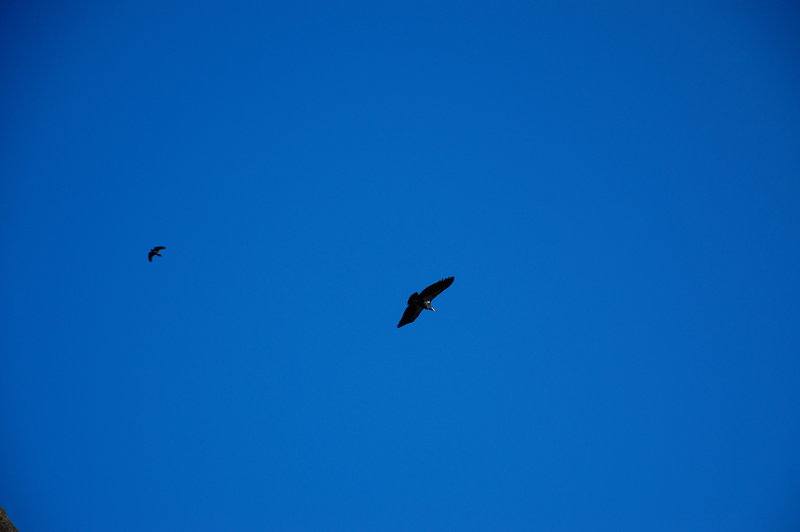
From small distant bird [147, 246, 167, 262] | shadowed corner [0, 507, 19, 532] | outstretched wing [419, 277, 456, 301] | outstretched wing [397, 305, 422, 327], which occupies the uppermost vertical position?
small distant bird [147, 246, 167, 262]

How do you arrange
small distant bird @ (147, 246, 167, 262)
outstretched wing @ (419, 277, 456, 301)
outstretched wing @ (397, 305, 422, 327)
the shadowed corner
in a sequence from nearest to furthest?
outstretched wing @ (419, 277, 456, 301)
outstretched wing @ (397, 305, 422, 327)
the shadowed corner
small distant bird @ (147, 246, 167, 262)

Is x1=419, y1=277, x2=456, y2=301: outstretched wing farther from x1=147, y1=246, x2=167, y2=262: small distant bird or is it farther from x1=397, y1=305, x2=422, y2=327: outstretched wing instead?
x1=147, y1=246, x2=167, y2=262: small distant bird

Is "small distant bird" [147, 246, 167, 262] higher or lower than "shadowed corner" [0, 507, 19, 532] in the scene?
higher

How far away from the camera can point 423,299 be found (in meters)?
29.8

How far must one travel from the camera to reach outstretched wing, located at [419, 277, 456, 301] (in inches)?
1147

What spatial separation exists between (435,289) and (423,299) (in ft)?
2.89

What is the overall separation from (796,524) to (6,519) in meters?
128

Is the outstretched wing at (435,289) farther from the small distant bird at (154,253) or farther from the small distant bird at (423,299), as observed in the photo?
the small distant bird at (154,253)

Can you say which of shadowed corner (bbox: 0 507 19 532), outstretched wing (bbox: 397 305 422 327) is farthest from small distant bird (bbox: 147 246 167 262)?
outstretched wing (bbox: 397 305 422 327)

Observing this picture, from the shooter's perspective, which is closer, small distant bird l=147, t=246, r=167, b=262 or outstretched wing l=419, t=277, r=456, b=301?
outstretched wing l=419, t=277, r=456, b=301

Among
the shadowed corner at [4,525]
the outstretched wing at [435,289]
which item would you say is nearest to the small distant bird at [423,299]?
the outstretched wing at [435,289]

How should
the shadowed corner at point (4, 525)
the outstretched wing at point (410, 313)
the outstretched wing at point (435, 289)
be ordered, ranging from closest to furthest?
the outstretched wing at point (435, 289)
the outstretched wing at point (410, 313)
the shadowed corner at point (4, 525)

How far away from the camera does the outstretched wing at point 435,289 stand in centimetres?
2912

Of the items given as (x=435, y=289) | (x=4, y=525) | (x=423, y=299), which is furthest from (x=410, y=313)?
(x=4, y=525)
